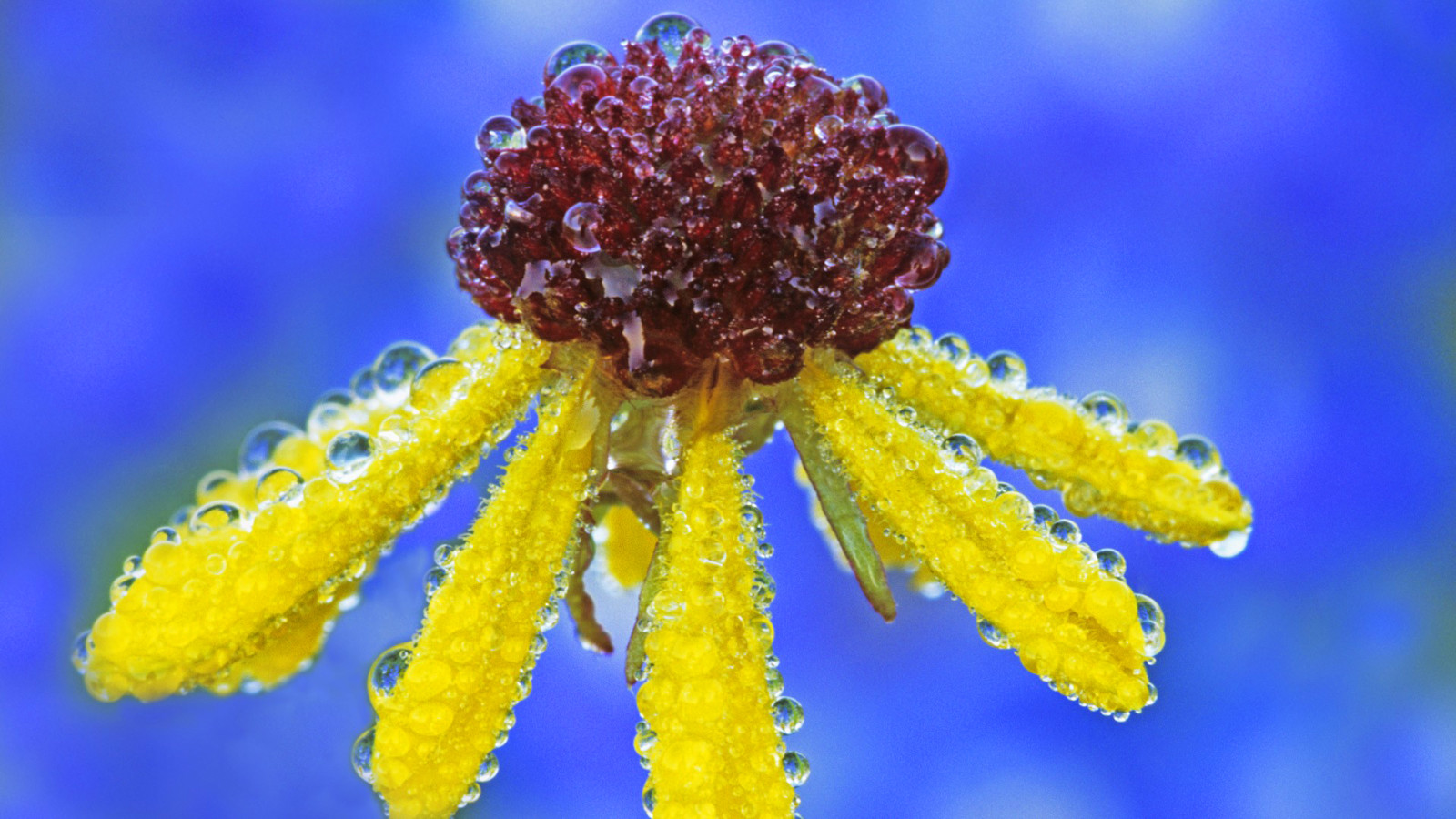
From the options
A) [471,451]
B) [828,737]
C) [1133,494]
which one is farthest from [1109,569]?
[828,737]

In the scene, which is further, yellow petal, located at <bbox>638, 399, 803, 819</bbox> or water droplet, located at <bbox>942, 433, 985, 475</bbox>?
water droplet, located at <bbox>942, 433, 985, 475</bbox>

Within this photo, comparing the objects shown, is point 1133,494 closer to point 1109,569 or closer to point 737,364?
point 1109,569

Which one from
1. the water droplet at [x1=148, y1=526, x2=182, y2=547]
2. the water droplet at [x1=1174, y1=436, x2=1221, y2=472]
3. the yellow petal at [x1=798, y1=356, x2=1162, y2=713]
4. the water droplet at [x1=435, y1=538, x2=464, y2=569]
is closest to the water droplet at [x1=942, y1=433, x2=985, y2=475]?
the yellow petal at [x1=798, y1=356, x2=1162, y2=713]

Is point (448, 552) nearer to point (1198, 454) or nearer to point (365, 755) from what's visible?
point (365, 755)

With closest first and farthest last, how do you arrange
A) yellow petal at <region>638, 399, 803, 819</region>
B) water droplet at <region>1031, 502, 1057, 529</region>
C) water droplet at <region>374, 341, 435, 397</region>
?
yellow petal at <region>638, 399, 803, 819</region> < water droplet at <region>1031, 502, 1057, 529</region> < water droplet at <region>374, 341, 435, 397</region>

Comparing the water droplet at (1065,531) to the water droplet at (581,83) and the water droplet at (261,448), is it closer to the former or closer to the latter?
the water droplet at (581,83)

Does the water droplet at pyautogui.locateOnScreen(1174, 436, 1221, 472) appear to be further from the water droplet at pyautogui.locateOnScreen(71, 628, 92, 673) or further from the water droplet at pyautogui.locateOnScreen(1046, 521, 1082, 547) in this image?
the water droplet at pyautogui.locateOnScreen(71, 628, 92, 673)

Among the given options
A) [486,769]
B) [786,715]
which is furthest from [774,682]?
[486,769]

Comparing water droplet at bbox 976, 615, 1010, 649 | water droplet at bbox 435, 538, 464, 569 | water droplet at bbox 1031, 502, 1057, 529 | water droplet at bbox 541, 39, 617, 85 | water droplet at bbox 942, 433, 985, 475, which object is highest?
water droplet at bbox 541, 39, 617, 85
